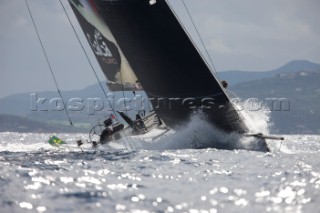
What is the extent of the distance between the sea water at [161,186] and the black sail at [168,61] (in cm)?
483

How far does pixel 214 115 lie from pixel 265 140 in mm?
2528

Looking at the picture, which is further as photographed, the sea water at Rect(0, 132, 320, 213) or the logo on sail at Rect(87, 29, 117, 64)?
the logo on sail at Rect(87, 29, 117, 64)

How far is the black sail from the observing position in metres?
20.6

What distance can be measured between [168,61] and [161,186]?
1035 cm

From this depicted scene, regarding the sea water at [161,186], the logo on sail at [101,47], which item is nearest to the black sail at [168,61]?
the sea water at [161,186]

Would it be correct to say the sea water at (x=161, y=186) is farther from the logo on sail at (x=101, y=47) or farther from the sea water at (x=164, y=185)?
the logo on sail at (x=101, y=47)

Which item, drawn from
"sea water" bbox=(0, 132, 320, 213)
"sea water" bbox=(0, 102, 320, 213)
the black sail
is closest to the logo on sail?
the black sail

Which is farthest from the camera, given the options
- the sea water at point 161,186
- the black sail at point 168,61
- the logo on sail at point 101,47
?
the logo on sail at point 101,47

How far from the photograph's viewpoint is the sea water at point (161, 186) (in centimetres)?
912

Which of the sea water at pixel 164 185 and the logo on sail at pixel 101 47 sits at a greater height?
the logo on sail at pixel 101 47

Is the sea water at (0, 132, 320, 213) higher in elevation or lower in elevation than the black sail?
lower

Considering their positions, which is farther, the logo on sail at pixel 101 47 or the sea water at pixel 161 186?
the logo on sail at pixel 101 47

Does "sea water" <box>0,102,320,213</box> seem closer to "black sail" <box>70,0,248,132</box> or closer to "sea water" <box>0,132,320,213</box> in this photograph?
"sea water" <box>0,132,320,213</box>

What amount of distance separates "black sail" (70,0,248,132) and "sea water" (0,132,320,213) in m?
4.83
